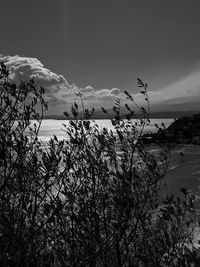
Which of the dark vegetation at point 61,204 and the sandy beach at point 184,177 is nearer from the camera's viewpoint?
the dark vegetation at point 61,204

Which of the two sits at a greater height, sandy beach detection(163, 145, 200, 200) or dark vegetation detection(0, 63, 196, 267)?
dark vegetation detection(0, 63, 196, 267)

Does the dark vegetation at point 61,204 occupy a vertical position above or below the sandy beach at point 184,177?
above

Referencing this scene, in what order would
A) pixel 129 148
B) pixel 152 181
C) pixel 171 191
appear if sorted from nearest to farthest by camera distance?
pixel 152 181 → pixel 129 148 → pixel 171 191

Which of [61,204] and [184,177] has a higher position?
[61,204]

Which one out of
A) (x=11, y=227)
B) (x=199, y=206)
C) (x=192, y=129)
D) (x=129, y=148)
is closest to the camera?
(x=11, y=227)

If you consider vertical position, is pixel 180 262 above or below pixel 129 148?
below

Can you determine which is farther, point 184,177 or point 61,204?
point 184,177

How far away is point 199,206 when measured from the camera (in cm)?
1703

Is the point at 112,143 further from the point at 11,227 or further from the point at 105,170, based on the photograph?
the point at 11,227

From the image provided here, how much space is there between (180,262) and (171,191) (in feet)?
56.9

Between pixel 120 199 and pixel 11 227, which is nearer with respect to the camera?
pixel 11 227

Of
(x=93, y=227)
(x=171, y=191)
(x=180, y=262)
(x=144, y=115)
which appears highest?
(x=144, y=115)

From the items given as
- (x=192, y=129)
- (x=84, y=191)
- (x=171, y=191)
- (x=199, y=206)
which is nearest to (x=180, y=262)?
(x=84, y=191)

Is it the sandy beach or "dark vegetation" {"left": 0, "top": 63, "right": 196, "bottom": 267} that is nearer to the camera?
"dark vegetation" {"left": 0, "top": 63, "right": 196, "bottom": 267}
